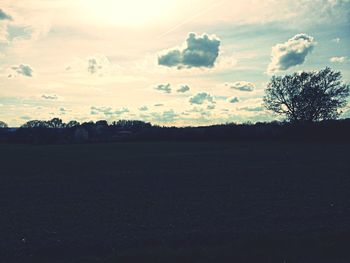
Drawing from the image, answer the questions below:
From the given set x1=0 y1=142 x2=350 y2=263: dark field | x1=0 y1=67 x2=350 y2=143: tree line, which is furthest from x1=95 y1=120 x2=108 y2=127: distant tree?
x1=0 y1=142 x2=350 y2=263: dark field

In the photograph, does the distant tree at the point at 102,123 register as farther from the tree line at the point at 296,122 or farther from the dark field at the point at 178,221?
the dark field at the point at 178,221

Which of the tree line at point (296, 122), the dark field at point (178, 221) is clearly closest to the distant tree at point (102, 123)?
the tree line at point (296, 122)

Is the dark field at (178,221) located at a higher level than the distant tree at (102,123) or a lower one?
lower

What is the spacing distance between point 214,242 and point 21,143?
277 ft

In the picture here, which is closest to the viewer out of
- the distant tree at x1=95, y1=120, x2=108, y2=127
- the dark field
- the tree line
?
the dark field

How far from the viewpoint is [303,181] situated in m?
20.2

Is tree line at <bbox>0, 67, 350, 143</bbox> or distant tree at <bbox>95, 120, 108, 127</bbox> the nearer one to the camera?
tree line at <bbox>0, 67, 350, 143</bbox>

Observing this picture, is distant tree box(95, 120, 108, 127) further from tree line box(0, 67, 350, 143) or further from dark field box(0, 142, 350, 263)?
dark field box(0, 142, 350, 263)

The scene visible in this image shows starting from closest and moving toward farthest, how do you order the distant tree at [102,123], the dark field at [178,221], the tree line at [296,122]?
1. the dark field at [178,221]
2. the tree line at [296,122]
3. the distant tree at [102,123]

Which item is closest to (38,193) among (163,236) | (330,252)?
(163,236)

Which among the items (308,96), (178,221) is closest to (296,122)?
(308,96)

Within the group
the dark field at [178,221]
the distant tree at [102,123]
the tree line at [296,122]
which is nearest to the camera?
the dark field at [178,221]

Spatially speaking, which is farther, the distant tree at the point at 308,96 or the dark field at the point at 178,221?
the distant tree at the point at 308,96

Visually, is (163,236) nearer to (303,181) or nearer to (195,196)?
(195,196)
